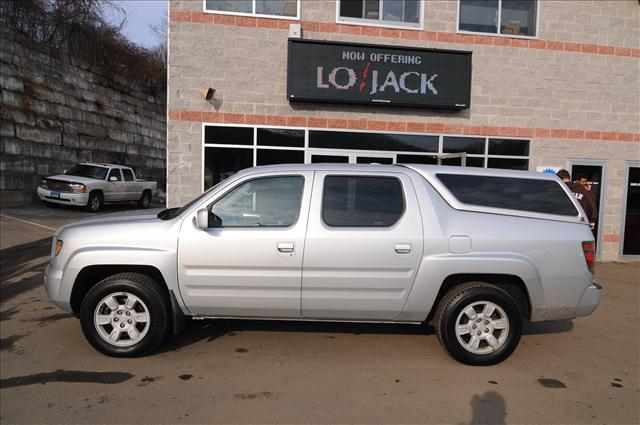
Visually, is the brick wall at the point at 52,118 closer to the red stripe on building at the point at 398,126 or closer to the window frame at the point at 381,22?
the red stripe on building at the point at 398,126

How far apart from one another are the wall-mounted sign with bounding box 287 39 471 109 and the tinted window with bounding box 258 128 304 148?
2.22ft

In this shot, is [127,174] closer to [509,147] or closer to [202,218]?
[509,147]

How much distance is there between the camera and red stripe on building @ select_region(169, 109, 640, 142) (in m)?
9.59

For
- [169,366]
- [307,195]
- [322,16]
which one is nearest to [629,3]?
[322,16]

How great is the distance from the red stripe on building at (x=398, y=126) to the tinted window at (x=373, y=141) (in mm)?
140

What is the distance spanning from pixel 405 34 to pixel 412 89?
119 centimetres

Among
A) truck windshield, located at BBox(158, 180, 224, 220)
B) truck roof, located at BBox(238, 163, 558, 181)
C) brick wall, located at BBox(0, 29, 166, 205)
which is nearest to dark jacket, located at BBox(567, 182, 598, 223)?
truck roof, located at BBox(238, 163, 558, 181)

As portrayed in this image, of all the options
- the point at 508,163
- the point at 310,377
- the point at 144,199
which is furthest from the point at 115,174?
the point at 310,377

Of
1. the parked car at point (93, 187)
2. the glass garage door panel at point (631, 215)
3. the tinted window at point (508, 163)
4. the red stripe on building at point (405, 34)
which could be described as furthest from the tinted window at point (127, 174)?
the glass garage door panel at point (631, 215)

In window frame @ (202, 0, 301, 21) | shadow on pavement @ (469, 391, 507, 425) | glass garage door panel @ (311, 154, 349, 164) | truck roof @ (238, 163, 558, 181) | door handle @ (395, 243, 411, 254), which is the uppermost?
window frame @ (202, 0, 301, 21)

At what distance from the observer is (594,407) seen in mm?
3828

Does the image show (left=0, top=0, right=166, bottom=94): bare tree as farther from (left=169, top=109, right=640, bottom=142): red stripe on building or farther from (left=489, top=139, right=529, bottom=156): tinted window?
(left=489, top=139, right=529, bottom=156): tinted window

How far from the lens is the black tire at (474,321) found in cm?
443

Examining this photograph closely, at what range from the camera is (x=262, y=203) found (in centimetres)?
454
